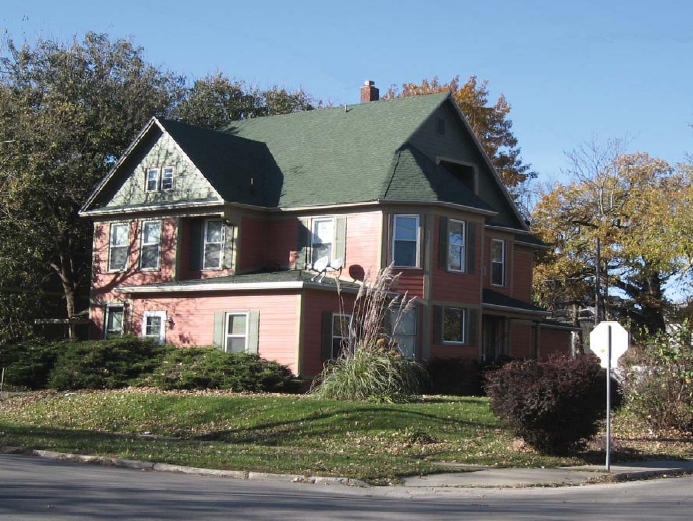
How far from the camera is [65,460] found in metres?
16.8

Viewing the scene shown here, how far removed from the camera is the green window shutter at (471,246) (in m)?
31.8

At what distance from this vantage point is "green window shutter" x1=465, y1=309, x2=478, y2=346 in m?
31.9

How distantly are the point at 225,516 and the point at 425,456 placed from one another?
7880 millimetres

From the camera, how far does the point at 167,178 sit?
1342 inches

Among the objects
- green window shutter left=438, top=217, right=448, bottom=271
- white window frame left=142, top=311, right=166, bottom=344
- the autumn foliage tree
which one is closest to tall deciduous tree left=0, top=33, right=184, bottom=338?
the autumn foliage tree

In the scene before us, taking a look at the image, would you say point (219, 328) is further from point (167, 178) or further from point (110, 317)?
point (167, 178)

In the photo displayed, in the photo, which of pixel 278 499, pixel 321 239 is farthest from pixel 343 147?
pixel 278 499

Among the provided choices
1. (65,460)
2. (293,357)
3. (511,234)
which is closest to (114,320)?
(293,357)

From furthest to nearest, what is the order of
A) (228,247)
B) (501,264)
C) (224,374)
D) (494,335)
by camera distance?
(501,264) → (494,335) → (228,247) → (224,374)

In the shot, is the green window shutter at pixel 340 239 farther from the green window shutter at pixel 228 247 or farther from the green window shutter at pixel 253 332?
the green window shutter at pixel 253 332

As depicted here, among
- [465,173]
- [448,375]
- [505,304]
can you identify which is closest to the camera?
[448,375]

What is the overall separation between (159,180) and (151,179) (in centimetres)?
44

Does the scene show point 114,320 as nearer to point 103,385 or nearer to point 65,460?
point 103,385

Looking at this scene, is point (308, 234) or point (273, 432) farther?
point (308, 234)
